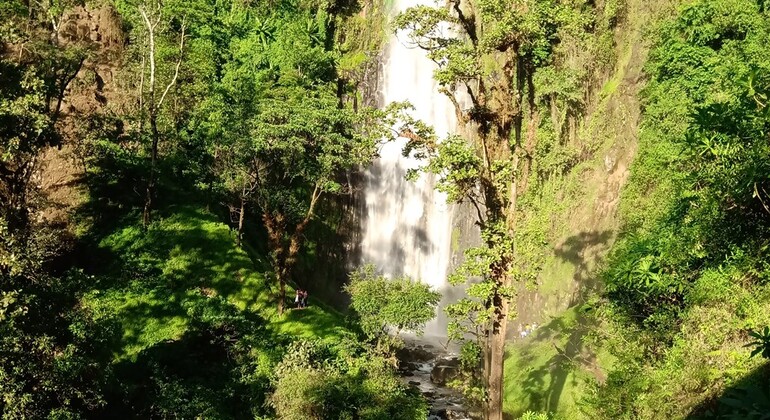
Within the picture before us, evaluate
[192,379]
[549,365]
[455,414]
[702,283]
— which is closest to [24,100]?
[192,379]

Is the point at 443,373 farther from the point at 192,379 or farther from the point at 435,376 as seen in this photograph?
the point at 192,379

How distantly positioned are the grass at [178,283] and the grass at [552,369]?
277 inches

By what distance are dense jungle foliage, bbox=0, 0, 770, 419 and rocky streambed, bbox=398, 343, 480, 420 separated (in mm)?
1564

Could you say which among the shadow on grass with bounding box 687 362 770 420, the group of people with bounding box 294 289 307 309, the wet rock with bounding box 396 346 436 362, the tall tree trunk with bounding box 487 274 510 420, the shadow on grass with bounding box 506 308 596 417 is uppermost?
the shadow on grass with bounding box 687 362 770 420

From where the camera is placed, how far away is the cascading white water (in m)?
36.9

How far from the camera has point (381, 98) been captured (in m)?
39.0

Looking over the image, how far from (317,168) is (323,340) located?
6699 millimetres

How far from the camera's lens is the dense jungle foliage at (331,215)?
9.25m

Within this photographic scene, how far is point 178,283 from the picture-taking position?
70.7ft

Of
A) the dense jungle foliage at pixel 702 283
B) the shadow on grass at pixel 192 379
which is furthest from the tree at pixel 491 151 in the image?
the shadow on grass at pixel 192 379

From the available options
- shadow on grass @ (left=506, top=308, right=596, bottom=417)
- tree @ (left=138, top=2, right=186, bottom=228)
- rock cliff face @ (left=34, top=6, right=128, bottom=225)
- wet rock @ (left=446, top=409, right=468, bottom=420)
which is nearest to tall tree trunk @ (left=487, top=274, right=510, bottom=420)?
shadow on grass @ (left=506, top=308, right=596, bottom=417)

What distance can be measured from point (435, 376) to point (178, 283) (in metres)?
12.5

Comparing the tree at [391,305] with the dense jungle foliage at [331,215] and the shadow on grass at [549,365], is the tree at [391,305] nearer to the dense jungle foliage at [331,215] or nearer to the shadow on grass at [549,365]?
the dense jungle foliage at [331,215]

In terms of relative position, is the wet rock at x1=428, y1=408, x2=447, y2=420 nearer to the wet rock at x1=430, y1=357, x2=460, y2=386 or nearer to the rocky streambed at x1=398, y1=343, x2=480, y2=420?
the rocky streambed at x1=398, y1=343, x2=480, y2=420
